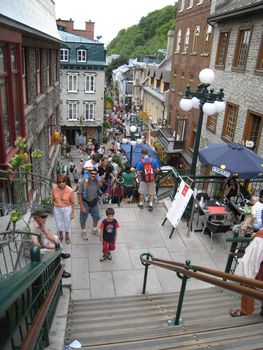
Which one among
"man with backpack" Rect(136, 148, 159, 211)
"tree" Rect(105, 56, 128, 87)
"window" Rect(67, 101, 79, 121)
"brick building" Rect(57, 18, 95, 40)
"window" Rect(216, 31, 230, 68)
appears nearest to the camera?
"man with backpack" Rect(136, 148, 159, 211)

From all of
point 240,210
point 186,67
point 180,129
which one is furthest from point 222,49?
point 240,210

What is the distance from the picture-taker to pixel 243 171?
7809 mm

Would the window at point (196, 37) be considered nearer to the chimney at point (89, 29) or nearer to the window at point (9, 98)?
the window at point (9, 98)

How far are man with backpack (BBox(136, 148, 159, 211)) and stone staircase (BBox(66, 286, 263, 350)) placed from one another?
13.1 ft

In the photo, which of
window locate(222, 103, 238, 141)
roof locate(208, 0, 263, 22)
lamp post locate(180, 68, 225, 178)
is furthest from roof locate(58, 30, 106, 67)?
lamp post locate(180, 68, 225, 178)

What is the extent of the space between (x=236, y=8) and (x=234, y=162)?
9849 millimetres

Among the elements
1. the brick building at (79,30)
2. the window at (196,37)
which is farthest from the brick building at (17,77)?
the brick building at (79,30)

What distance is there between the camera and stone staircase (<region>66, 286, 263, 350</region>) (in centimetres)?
321

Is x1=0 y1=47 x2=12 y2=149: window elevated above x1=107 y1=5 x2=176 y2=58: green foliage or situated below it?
below

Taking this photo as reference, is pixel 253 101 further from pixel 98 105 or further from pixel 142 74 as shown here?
pixel 142 74

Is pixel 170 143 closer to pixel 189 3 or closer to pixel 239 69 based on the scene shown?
pixel 239 69

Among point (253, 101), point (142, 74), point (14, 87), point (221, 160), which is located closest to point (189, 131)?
point (253, 101)

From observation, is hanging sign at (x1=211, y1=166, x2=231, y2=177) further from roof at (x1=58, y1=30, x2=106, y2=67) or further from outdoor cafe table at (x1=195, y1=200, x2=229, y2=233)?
roof at (x1=58, y1=30, x2=106, y2=67)

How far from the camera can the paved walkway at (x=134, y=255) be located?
19.7 feet
